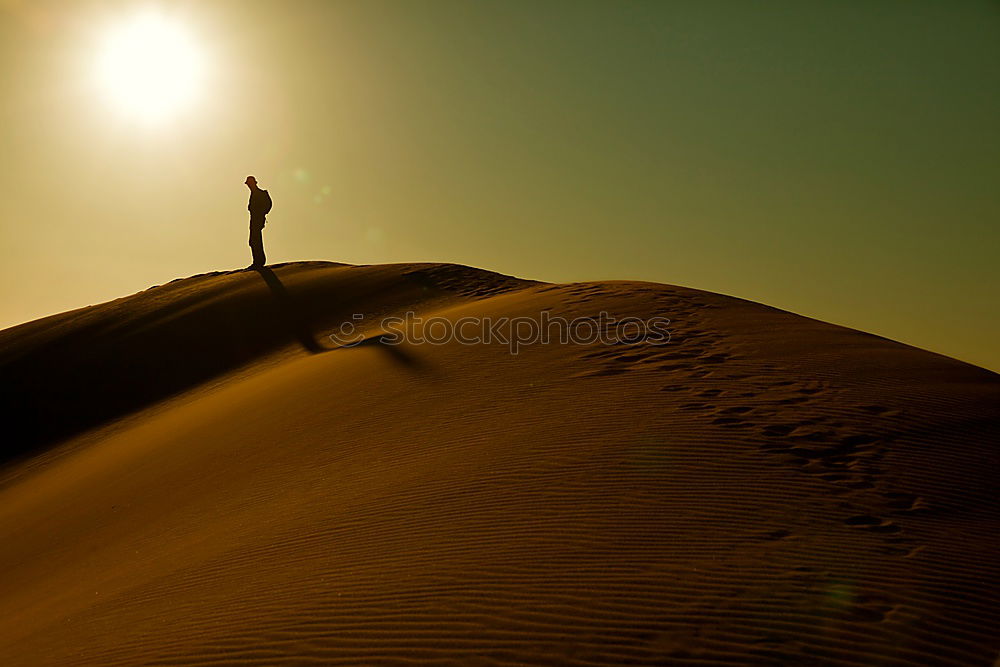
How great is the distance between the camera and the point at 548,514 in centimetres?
550

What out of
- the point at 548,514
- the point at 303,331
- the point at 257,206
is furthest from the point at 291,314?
the point at 548,514

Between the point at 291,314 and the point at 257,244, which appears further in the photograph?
the point at 257,244

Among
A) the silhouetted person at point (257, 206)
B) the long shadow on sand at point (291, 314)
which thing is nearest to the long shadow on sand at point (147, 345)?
the long shadow on sand at point (291, 314)

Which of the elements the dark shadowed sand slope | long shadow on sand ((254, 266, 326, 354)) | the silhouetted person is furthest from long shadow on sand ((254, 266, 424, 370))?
the silhouetted person

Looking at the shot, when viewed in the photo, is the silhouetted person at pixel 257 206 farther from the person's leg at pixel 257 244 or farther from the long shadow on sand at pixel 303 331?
the long shadow on sand at pixel 303 331

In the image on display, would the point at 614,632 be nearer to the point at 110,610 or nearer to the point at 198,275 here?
the point at 110,610

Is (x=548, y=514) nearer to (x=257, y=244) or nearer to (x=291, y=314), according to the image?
(x=291, y=314)

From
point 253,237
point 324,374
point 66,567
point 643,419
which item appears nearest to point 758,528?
point 643,419

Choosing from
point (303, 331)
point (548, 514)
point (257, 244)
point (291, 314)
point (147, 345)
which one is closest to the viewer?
point (548, 514)

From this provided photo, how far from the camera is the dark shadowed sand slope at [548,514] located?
160 inches

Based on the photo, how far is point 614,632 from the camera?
3.91 metres

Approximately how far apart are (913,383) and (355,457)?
7.13 meters

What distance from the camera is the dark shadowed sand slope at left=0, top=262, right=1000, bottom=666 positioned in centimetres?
406

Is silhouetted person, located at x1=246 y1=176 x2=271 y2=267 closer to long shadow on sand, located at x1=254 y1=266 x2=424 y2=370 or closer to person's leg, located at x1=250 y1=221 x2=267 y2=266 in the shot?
person's leg, located at x1=250 y1=221 x2=267 y2=266
